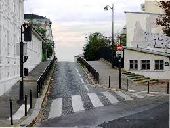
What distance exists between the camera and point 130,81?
4384cm

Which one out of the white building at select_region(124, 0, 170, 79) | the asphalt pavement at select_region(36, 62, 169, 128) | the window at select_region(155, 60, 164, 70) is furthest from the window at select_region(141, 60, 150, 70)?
the asphalt pavement at select_region(36, 62, 169, 128)

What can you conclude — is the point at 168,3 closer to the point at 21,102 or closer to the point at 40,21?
the point at 21,102

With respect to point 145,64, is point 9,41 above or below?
above

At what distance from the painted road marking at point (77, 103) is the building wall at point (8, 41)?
4.18 metres

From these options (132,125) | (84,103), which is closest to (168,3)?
(84,103)

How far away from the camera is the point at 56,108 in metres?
23.8

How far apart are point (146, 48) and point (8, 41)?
82.1 feet

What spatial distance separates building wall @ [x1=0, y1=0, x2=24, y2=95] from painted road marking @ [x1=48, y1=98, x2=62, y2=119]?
3.46 m

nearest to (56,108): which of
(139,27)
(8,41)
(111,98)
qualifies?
(111,98)

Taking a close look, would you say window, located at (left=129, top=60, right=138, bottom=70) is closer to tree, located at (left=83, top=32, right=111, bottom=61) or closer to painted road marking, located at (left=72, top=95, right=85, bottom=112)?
painted road marking, located at (left=72, top=95, right=85, bottom=112)

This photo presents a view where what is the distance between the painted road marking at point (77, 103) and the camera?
76.7 feet

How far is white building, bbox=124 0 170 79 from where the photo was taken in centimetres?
5294

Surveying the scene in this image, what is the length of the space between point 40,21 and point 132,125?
15856cm

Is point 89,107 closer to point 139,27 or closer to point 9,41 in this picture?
point 9,41
